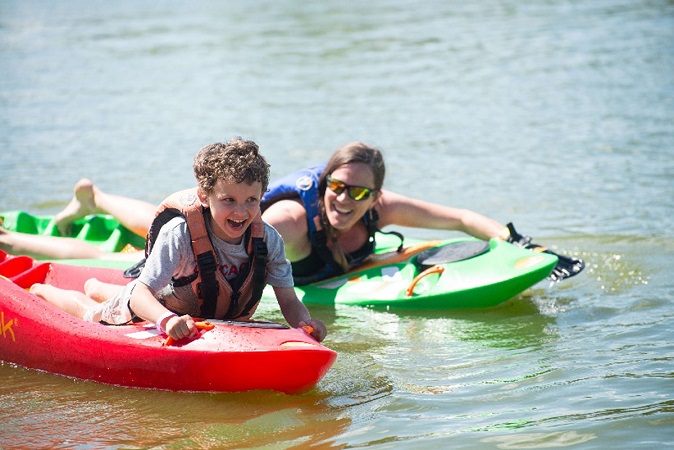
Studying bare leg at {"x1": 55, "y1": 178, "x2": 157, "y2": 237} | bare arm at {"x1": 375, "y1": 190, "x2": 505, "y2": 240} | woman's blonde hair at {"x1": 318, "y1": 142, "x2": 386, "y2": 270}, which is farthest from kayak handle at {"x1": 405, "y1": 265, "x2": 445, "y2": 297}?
bare leg at {"x1": 55, "y1": 178, "x2": 157, "y2": 237}

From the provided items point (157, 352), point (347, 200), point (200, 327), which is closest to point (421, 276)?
point (347, 200)

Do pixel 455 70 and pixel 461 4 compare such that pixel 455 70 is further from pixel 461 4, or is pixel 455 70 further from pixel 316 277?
pixel 316 277

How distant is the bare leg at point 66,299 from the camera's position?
488cm

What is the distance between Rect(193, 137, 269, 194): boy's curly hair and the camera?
3.99 meters

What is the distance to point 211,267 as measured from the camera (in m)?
4.22

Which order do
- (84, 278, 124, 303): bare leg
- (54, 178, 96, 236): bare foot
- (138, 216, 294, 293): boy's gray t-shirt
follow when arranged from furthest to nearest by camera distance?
(54, 178, 96, 236): bare foot < (84, 278, 124, 303): bare leg < (138, 216, 294, 293): boy's gray t-shirt

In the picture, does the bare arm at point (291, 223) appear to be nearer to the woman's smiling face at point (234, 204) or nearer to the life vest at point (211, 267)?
the life vest at point (211, 267)

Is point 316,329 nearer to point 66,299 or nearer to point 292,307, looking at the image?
point 292,307

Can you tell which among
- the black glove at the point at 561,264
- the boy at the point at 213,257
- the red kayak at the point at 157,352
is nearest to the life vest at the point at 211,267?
the boy at the point at 213,257

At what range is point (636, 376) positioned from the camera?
4.49 meters

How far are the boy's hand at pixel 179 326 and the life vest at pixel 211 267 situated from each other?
232 millimetres

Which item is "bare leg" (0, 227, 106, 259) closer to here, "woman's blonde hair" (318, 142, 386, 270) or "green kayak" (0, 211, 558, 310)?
"green kayak" (0, 211, 558, 310)

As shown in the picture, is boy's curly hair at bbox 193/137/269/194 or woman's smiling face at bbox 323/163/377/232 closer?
boy's curly hair at bbox 193/137/269/194

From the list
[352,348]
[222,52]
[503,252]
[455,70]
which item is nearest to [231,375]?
[352,348]
